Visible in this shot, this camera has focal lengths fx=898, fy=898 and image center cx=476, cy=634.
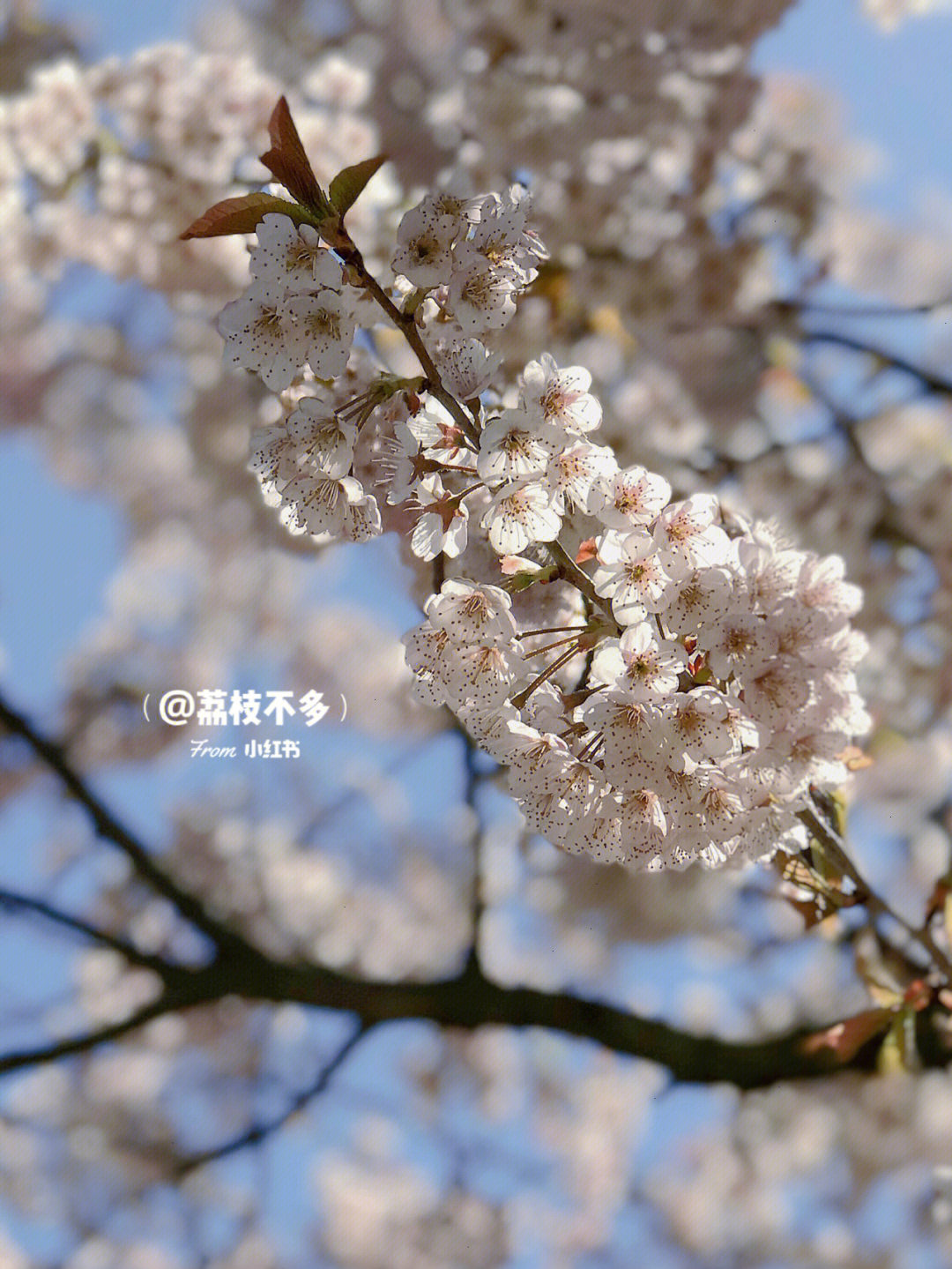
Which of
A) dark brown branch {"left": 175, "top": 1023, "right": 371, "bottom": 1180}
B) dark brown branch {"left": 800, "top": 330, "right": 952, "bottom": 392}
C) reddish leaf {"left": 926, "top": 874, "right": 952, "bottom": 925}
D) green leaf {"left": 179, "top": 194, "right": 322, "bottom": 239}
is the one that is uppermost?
dark brown branch {"left": 800, "top": 330, "right": 952, "bottom": 392}

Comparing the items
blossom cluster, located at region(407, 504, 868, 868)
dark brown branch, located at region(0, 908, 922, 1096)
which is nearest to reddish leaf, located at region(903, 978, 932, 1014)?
dark brown branch, located at region(0, 908, 922, 1096)

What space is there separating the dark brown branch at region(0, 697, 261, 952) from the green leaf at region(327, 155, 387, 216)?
1.33 metres

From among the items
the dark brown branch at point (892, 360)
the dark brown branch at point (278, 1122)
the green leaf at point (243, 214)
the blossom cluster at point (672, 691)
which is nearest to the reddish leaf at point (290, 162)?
the green leaf at point (243, 214)

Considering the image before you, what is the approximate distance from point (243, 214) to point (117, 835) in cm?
138

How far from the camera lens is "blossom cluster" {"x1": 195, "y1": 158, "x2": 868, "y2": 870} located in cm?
45

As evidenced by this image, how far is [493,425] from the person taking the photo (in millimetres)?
434

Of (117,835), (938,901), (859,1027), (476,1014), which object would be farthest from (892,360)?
(117,835)

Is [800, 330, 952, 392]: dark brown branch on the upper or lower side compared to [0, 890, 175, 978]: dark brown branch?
upper

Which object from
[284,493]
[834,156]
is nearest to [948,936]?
[284,493]

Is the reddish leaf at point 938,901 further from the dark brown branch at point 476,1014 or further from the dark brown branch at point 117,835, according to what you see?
the dark brown branch at point 117,835

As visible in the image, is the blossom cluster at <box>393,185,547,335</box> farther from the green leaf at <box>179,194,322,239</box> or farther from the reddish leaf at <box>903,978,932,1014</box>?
the reddish leaf at <box>903,978,932,1014</box>

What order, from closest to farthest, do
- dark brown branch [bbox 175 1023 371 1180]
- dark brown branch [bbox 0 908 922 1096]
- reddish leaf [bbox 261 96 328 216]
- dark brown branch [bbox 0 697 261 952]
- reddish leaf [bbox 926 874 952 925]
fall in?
reddish leaf [bbox 261 96 328 216] < reddish leaf [bbox 926 874 952 925] < dark brown branch [bbox 0 908 922 1096] < dark brown branch [bbox 175 1023 371 1180] < dark brown branch [bbox 0 697 261 952]

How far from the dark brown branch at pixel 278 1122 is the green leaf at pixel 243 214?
48.9 inches

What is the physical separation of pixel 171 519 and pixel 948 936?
1472mm
